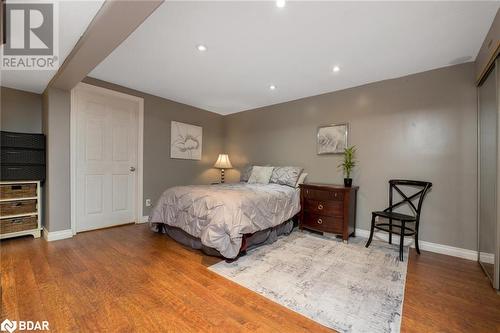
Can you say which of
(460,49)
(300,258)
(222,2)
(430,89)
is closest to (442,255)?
(300,258)

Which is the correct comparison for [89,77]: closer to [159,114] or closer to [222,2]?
[159,114]

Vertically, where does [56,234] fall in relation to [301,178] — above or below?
below

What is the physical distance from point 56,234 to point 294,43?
3.73m

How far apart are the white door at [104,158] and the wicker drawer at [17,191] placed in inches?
18.6

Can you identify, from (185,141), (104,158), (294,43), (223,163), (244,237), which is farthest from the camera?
(223,163)

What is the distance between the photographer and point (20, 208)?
8.91ft

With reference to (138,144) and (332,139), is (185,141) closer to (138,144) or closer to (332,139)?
(138,144)

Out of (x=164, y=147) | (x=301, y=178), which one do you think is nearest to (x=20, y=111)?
(x=164, y=147)

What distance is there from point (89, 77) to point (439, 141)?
4839mm

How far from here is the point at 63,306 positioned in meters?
1.49

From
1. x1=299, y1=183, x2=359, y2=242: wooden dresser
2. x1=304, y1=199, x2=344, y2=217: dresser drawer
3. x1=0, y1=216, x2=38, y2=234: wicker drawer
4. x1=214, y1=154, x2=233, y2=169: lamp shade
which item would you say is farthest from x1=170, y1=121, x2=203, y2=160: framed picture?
x1=304, y1=199, x2=344, y2=217: dresser drawer

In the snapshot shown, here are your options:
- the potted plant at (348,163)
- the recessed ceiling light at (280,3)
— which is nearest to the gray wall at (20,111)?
the recessed ceiling light at (280,3)

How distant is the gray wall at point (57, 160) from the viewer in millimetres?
2729

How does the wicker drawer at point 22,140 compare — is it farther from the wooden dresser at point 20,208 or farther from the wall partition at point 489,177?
the wall partition at point 489,177
